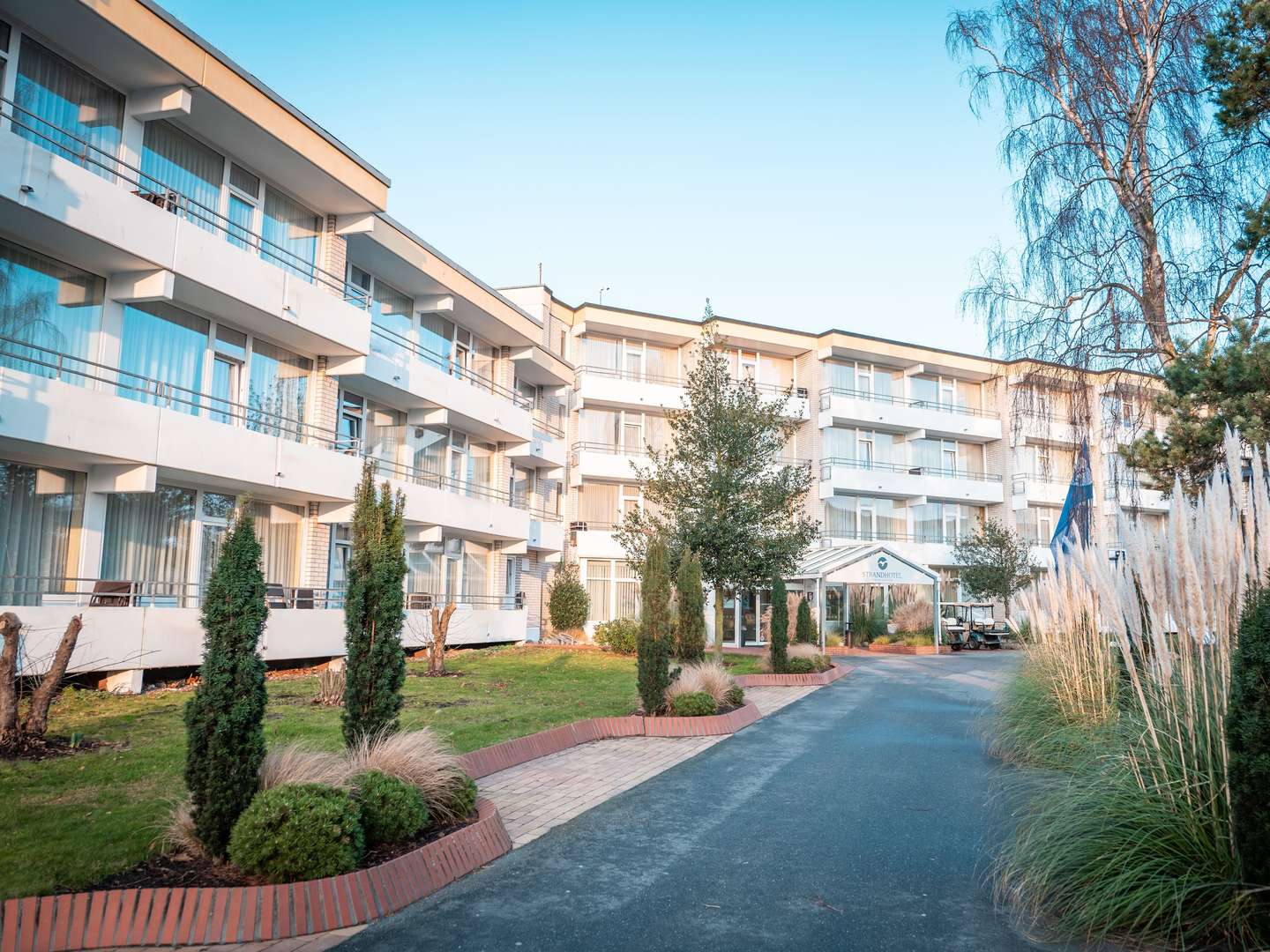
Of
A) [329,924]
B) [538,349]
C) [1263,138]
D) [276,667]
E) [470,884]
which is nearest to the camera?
[329,924]

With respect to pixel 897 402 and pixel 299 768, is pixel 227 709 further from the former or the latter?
pixel 897 402

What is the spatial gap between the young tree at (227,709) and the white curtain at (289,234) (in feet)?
46.4

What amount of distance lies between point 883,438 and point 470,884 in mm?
39348

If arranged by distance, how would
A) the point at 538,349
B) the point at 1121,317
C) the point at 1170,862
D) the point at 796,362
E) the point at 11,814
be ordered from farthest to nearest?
1. the point at 796,362
2. the point at 538,349
3. the point at 1121,317
4. the point at 11,814
5. the point at 1170,862

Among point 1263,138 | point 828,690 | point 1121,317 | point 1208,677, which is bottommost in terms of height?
point 828,690

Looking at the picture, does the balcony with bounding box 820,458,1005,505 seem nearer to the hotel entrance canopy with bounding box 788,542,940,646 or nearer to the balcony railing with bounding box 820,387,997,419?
the balcony railing with bounding box 820,387,997,419

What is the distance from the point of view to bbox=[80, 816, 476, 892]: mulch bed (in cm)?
501

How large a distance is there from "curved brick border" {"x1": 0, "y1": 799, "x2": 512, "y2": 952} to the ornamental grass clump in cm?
371

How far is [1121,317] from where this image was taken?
1270 cm

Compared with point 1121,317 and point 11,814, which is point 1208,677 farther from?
point 1121,317

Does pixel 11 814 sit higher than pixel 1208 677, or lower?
lower

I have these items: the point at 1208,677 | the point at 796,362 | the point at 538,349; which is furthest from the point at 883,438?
the point at 1208,677

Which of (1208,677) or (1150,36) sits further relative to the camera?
(1150,36)

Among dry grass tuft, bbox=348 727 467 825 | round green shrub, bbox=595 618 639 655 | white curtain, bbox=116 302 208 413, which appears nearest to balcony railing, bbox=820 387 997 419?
round green shrub, bbox=595 618 639 655
